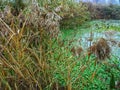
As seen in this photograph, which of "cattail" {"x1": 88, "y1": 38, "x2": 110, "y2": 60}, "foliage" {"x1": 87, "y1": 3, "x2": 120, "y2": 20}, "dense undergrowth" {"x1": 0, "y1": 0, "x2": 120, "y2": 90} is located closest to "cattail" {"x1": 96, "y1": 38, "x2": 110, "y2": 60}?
"cattail" {"x1": 88, "y1": 38, "x2": 110, "y2": 60}

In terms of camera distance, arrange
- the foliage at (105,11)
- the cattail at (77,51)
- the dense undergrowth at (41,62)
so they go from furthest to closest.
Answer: the foliage at (105,11), the cattail at (77,51), the dense undergrowth at (41,62)

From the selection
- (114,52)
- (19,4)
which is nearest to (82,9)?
(19,4)

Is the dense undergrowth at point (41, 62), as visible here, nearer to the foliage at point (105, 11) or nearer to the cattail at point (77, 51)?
the cattail at point (77, 51)

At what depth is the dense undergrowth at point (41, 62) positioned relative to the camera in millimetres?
3260

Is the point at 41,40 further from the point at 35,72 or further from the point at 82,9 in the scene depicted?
the point at 82,9

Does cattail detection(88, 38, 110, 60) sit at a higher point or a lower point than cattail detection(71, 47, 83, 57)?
higher

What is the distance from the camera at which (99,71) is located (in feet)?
13.6

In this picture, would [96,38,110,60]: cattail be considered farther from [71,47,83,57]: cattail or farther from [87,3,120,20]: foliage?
[87,3,120,20]: foliage

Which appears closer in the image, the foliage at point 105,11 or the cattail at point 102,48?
the cattail at point 102,48

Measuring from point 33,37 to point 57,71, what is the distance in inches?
18.1

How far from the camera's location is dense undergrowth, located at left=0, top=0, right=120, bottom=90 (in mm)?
3260

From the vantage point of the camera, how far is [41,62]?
11.1ft

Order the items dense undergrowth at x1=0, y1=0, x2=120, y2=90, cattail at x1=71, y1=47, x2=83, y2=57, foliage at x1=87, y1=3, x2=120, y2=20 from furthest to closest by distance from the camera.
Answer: foliage at x1=87, y1=3, x2=120, y2=20, cattail at x1=71, y1=47, x2=83, y2=57, dense undergrowth at x1=0, y1=0, x2=120, y2=90

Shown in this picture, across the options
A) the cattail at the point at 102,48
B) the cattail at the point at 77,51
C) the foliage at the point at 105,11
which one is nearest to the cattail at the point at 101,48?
the cattail at the point at 102,48
